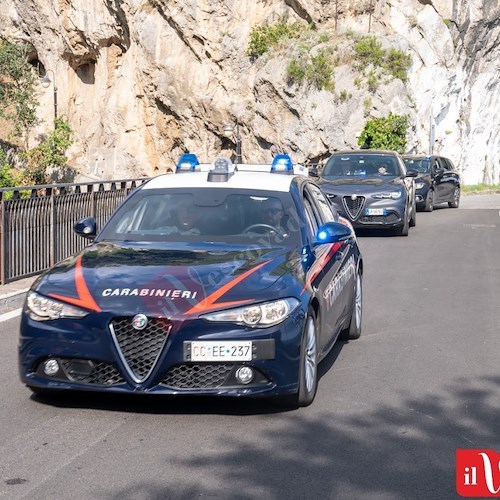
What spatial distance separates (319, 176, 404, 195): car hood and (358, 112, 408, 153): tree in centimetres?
2425

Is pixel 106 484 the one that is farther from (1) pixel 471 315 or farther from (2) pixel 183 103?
(2) pixel 183 103

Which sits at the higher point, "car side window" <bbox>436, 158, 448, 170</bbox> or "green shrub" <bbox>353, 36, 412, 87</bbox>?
"green shrub" <bbox>353, 36, 412, 87</bbox>

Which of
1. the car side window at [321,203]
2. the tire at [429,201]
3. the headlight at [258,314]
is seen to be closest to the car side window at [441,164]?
the tire at [429,201]

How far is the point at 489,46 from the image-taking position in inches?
2210

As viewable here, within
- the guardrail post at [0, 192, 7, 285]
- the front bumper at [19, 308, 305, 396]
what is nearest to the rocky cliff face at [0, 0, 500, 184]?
the guardrail post at [0, 192, 7, 285]

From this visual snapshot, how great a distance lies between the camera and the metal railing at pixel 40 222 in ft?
41.5

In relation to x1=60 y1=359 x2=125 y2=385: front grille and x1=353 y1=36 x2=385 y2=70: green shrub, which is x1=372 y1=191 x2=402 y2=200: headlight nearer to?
x1=60 y1=359 x2=125 y2=385: front grille

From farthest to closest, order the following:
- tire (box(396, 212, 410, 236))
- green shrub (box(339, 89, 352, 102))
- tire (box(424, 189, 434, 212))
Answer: green shrub (box(339, 89, 352, 102)) → tire (box(424, 189, 434, 212)) → tire (box(396, 212, 410, 236))

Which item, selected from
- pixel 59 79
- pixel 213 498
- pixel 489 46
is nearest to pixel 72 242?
pixel 213 498

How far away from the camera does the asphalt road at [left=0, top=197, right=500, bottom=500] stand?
5.24 meters

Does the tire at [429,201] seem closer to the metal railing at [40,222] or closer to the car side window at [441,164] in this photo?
the car side window at [441,164]

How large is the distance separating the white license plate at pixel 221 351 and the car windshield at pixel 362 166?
15.7m

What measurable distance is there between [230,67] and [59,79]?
29.7 feet

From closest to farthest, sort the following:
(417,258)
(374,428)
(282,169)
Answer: (374,428) → (282,169) → (417,258)
